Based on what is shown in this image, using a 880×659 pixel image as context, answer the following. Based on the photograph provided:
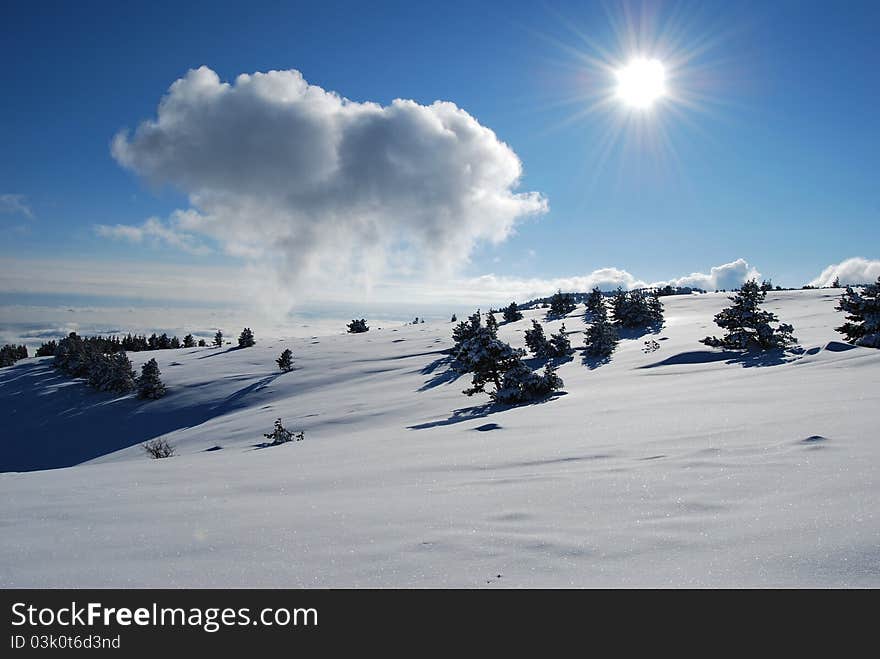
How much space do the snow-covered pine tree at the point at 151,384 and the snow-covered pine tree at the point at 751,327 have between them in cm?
4265

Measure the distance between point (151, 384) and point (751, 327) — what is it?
147ft

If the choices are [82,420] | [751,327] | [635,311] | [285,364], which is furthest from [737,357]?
[82,420]

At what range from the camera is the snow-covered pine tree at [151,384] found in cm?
3744

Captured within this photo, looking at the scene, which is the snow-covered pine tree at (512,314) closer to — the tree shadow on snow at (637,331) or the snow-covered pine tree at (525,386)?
the tree shadow on snow at (637,331)

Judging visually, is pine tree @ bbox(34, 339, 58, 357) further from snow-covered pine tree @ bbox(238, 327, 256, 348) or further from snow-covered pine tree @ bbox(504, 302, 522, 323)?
snow-covered pine tree @ bbox(504, 302, 522, 323)

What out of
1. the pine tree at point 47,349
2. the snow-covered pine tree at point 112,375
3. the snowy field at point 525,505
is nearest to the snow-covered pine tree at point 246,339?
the snow-covered pine tree at point 112,375

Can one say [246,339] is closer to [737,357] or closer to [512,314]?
[512,314]

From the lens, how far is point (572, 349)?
111ft

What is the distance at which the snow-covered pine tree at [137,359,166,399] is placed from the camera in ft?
123

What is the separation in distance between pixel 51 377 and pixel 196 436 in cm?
3877

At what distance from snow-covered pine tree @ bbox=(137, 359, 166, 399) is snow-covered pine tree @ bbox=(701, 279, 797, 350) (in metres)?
42.7

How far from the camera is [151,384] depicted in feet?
123
